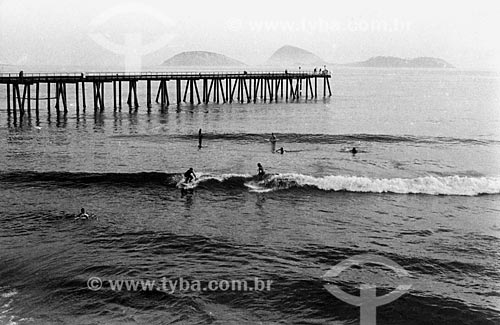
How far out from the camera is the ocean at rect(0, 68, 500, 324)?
14703 mm

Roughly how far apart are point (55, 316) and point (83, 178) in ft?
57.6

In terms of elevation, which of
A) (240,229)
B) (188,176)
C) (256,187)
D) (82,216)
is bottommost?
(240,229)

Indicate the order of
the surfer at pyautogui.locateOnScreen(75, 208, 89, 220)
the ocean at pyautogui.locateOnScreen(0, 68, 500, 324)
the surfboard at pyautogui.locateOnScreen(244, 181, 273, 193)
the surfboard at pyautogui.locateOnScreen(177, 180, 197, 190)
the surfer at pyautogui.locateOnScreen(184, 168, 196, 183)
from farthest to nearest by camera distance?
the surfer at pyautogui.locateOnScreen(184, 168, 196, 183)
the surfboard at pyautogui.locateOnScreen(177, 180, 197, 190)
the surfboard at pyautogui.locateOnScreen(244, 181, 273, 193)
the surfer at pyautogui.locateOnScreen(75, 208, 89, 220)
the ocean at pyautogui.locateOnScreen(0, 68, 500, 324)

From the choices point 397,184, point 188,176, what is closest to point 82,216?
point 188,176

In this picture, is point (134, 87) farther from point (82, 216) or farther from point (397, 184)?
point (82, 216)

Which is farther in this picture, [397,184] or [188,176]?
[188,176]

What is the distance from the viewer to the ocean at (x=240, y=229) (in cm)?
1470

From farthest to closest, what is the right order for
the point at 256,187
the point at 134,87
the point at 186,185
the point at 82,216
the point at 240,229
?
the point at 134,87
the point at 186,185
the point at 256,187
the point at 82,216
the point at 240,229

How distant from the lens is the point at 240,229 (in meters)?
21.5

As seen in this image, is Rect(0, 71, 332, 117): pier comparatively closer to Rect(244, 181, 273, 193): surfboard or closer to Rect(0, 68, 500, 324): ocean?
Rect(0, 68, 500, 324): ocean

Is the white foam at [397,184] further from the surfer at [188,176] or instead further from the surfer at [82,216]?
the surfer at [82,216]

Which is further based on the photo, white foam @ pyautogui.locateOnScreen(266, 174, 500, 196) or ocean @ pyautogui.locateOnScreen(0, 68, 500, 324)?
white foam @ pyautogui.locateOnScreen(266, 174, 500, 196)

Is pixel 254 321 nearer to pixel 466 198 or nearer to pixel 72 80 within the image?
pixel 466 198

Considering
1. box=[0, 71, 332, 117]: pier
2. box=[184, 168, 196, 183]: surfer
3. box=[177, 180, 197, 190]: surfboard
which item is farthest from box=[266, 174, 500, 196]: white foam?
box=[0, 71, 332, 117]: pier
